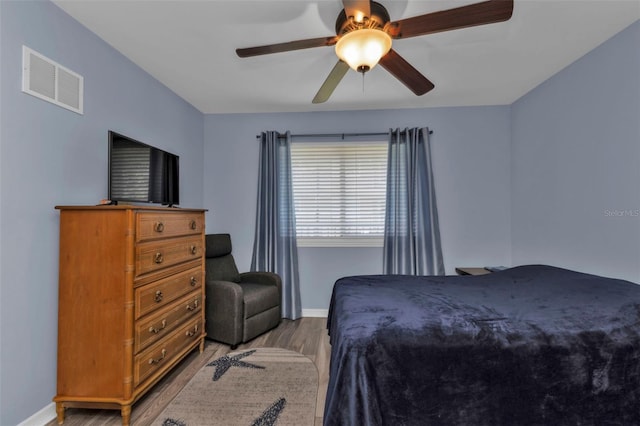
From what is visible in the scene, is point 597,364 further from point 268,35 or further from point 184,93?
point 184,93

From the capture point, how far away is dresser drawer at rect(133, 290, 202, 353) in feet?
6.35

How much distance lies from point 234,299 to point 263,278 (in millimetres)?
647

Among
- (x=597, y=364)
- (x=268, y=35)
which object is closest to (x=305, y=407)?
(x=597, y=364)

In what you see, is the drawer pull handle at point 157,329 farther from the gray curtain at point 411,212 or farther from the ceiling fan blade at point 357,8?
the gray curtain at point 411,212

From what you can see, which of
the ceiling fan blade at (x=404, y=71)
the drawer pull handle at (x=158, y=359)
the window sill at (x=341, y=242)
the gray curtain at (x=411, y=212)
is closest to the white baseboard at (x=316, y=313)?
Answer: the window sill at (x=341, y=242)

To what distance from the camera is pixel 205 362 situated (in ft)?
8.63

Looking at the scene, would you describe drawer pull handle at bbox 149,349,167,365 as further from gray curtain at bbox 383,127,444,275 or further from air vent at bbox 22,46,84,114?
gray curtain at bbox 383,127,444,275

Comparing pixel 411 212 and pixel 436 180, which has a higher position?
pixel 436 180

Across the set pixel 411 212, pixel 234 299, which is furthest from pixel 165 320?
pixel 411 212

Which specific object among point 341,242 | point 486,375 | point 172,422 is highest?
point 341,242

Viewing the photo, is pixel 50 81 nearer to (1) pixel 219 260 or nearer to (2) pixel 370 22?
(2) pixel 370 22

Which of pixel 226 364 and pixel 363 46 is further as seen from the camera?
pixel 226 364

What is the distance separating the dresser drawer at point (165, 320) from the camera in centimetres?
193

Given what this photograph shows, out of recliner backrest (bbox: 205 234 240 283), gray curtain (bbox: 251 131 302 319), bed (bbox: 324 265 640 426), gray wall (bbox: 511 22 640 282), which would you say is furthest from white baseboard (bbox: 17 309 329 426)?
gray wall (bbox: 511 22 640 282)
